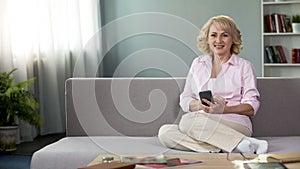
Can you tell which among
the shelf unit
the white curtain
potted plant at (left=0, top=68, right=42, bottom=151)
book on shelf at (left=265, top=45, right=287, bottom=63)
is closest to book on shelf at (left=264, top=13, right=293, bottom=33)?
the shelf unit

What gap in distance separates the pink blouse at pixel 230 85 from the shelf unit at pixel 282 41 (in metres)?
2.76

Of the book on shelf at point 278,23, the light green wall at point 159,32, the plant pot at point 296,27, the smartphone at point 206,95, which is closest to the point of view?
the smartphone at point 206,95

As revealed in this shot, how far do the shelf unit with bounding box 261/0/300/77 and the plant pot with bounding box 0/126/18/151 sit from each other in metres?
2.66

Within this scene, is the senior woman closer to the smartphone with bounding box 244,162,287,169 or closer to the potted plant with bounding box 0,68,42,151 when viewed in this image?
the smartphone with bounding box 244,162,287,169

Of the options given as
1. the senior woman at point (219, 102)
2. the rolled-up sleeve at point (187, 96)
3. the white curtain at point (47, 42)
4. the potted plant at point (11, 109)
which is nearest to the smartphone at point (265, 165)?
the senior woman at point (219, 102)

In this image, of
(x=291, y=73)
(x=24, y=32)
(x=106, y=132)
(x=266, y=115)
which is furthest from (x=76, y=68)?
(x=266, y=115)

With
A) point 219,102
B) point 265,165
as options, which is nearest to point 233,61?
point 219,102

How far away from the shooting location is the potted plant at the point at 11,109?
459 cm

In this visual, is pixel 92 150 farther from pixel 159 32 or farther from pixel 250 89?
pixel 159 32

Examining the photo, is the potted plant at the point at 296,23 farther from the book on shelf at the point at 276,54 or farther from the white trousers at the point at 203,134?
the white trousers at the point at 203,134

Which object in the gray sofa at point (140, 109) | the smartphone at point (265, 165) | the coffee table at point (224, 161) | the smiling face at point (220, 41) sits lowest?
the coffee table at point (224, 161)

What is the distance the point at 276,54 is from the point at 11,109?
109 inches

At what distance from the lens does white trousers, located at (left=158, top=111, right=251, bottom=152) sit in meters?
2.91

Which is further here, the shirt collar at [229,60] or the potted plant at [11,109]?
the potted plant at [11,109]
